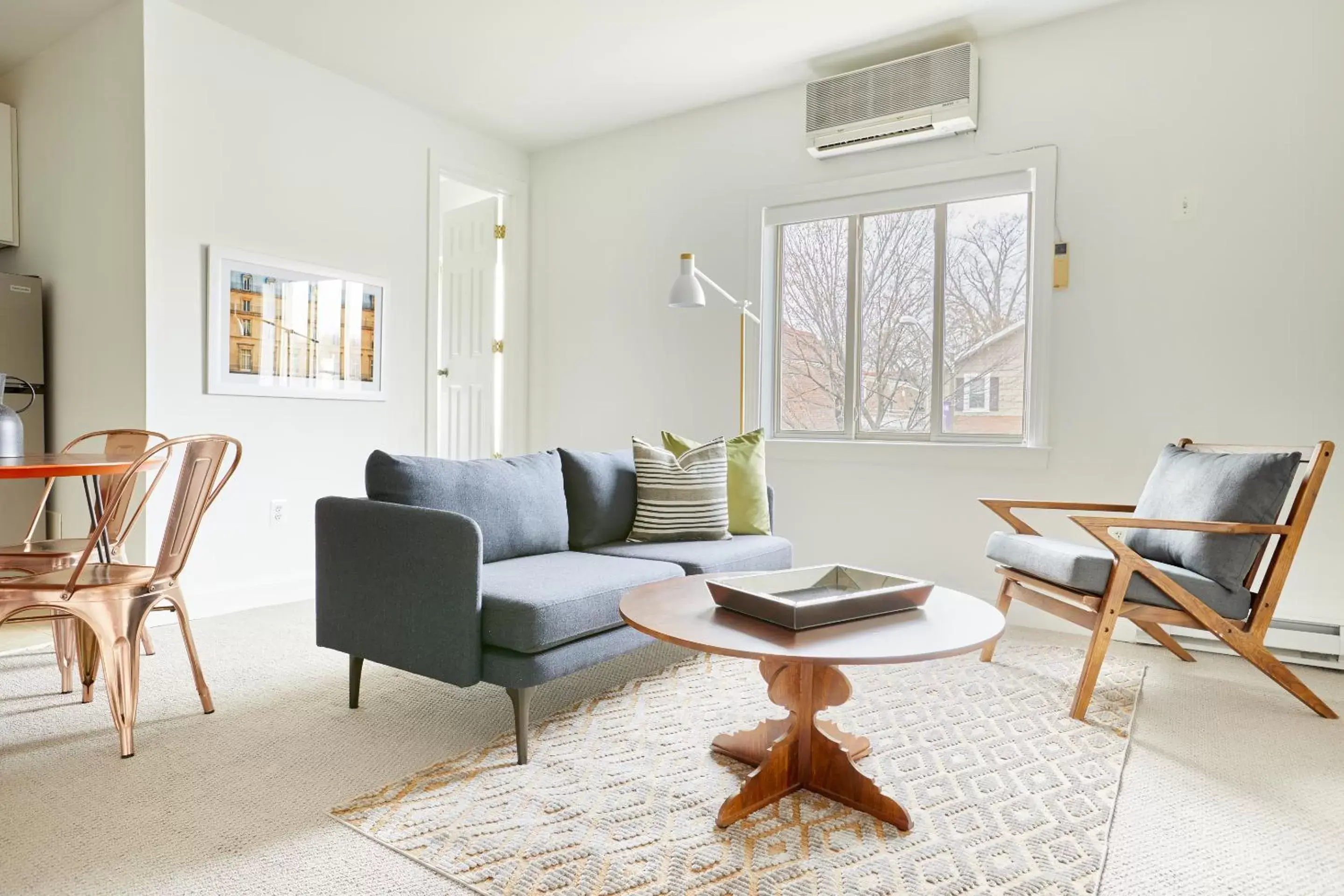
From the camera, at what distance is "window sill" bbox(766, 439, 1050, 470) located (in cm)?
355

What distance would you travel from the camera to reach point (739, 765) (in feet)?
6.60

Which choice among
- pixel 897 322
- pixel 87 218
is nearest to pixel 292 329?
pixel 87 218

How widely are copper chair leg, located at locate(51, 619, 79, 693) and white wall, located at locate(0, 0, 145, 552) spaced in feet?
3.09

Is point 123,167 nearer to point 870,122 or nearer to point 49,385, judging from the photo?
point 49,385

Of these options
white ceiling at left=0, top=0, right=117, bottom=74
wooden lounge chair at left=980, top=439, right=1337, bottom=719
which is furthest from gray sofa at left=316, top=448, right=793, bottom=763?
white ceiling at left=0, top=0, right=117, bottom=74

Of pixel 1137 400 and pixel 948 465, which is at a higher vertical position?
pixel 1137 400

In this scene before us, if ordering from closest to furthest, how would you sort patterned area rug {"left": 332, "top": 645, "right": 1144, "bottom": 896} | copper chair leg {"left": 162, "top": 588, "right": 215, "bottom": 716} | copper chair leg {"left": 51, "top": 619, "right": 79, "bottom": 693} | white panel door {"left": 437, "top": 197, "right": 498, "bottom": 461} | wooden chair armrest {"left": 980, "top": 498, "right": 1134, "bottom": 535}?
patterned area rug {"left": 332, "top": 645, "right": 1144, "bottom": 896} → copper chair leg {"left": 162, "top": 588, "right": 215, "bottom": 716} → copper chair leg {"left": 51, "top": 619, "right": 79, "bottom": 693} → wooden chair armrest {"left": 980, "top": 498, "right": 1134, "bottom": 535} → white panel door {"left": 437, "top": 197, "right": 498, "bottom": 461}

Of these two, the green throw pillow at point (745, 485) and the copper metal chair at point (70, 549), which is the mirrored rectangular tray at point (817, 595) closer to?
the green throw pillow at point (745, 485)

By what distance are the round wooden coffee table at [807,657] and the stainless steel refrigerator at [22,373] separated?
337 cm

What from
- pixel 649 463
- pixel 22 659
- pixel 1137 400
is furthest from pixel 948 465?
pixel 22 659

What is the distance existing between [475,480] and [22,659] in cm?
181

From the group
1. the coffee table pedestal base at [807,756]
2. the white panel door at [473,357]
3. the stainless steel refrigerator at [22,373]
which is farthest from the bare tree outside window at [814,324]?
the stainless steel refrigerator at [22,373]

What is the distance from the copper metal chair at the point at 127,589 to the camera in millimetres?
2002

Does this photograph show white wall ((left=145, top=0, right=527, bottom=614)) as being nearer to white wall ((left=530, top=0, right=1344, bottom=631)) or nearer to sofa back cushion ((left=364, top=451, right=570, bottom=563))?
sofa back cushion ((left=364, top=451, right=570, bottom=563))
